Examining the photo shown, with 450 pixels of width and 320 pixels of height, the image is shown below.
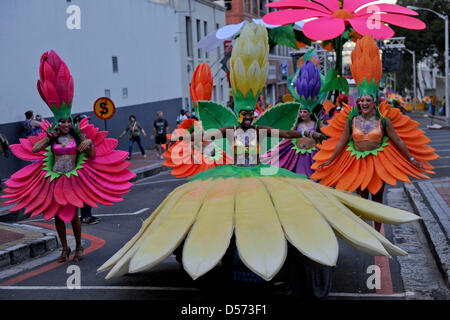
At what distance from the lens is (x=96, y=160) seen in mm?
7684

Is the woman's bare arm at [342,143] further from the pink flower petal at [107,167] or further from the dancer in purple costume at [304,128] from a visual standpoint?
the pink flower petal at [107,167]

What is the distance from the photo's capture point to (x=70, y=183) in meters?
7.45

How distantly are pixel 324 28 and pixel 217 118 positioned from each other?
3076mm

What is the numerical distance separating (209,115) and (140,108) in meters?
20.3

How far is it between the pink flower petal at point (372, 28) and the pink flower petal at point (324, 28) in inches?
8.3

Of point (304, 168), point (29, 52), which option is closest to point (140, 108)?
point (29, 52)

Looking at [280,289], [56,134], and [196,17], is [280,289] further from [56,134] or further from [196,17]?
[196,17]

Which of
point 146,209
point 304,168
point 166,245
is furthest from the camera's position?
point 146,209

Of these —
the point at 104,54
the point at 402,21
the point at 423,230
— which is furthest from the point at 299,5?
the point at 104,54

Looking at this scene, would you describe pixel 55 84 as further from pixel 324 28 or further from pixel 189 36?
pixel 189 36

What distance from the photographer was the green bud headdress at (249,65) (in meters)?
5.96

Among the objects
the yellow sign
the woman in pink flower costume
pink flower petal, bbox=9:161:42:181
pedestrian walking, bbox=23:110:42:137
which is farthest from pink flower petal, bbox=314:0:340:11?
pedestrian walking, bbox=23:110:42:137

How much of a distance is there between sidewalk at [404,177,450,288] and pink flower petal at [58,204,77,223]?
4.18m

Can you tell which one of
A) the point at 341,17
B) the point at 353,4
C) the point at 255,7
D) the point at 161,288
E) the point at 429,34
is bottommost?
the point at 161,288
